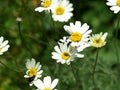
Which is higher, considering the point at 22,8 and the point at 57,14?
the point at 22,8

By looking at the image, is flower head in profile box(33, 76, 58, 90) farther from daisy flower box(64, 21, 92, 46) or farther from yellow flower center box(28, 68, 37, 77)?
daisy flower box(64, 21, 92, 46)

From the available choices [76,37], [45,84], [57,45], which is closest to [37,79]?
[45,84]

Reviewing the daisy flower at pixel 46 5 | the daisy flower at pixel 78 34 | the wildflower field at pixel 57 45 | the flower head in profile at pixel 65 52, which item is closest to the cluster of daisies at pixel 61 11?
the wildflower field at pixel 57 45

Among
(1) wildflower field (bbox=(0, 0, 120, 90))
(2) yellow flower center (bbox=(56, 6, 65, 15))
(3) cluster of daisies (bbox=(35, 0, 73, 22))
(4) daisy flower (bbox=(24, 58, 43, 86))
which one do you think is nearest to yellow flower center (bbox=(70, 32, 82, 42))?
(1) wildflower field (bbox=(0, 0, 120, 90))

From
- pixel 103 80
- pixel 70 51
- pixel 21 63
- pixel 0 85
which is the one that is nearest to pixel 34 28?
pixel 21 63

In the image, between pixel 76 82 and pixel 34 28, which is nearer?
pixel 76 82

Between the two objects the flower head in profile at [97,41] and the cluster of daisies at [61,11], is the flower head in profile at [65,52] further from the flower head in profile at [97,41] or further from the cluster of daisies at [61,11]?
the cluster of daisies at [61,11]

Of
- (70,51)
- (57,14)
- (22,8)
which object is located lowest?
(70,51)

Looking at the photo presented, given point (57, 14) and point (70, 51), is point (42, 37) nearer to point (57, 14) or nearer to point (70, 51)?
point (57, 14)

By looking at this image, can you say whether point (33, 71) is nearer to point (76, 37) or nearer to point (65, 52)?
point (65, 52)
